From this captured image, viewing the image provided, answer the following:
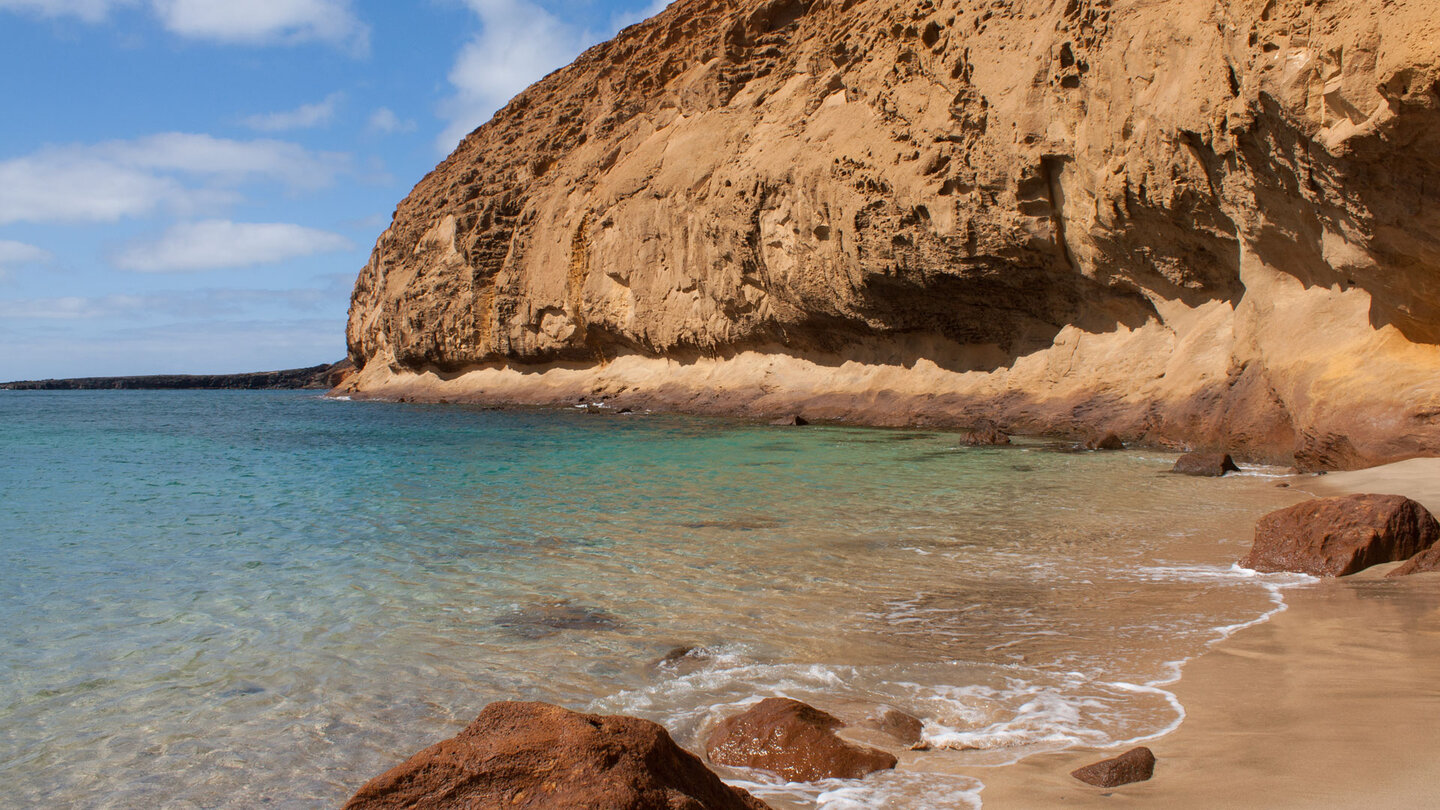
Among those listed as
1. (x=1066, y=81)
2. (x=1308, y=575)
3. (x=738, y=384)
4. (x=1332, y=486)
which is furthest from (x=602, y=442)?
(x=1308, y=575)

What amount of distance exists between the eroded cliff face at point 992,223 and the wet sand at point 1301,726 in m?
5.81

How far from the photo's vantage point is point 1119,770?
2.61 metres

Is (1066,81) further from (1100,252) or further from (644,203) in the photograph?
(644,203)

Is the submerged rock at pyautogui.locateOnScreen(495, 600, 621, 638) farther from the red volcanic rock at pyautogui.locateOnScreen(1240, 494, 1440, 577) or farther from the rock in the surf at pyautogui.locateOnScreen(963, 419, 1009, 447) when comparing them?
the rock in the surf at pyautogui.locateOnScreen(963, 419, 1009, 447)

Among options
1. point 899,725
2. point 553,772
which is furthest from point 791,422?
point 553,772

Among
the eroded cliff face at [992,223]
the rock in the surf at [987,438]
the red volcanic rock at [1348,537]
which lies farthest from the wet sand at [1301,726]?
the rock in the surf at [987,438]

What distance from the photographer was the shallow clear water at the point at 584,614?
3287 mm

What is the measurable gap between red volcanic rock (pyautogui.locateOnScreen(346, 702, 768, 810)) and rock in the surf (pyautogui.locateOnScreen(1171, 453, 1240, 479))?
31.8 ft

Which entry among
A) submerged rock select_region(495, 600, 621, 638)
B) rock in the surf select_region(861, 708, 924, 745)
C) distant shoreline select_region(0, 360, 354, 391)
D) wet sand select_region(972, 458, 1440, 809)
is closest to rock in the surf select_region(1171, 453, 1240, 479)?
wet sand select_region(972, 458, 1440, 809)

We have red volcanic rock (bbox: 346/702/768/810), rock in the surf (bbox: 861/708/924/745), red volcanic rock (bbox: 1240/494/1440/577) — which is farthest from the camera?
red volcanic rock (bbox: 1240/494/1440/577)

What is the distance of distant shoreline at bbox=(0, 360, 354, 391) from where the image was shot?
81.8 metres

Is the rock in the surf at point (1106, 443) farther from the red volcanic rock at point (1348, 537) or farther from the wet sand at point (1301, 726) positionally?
the wet sand at point (1301, 726)

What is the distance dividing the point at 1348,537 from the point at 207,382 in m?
103

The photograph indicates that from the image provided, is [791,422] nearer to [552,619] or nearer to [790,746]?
[552,619]
